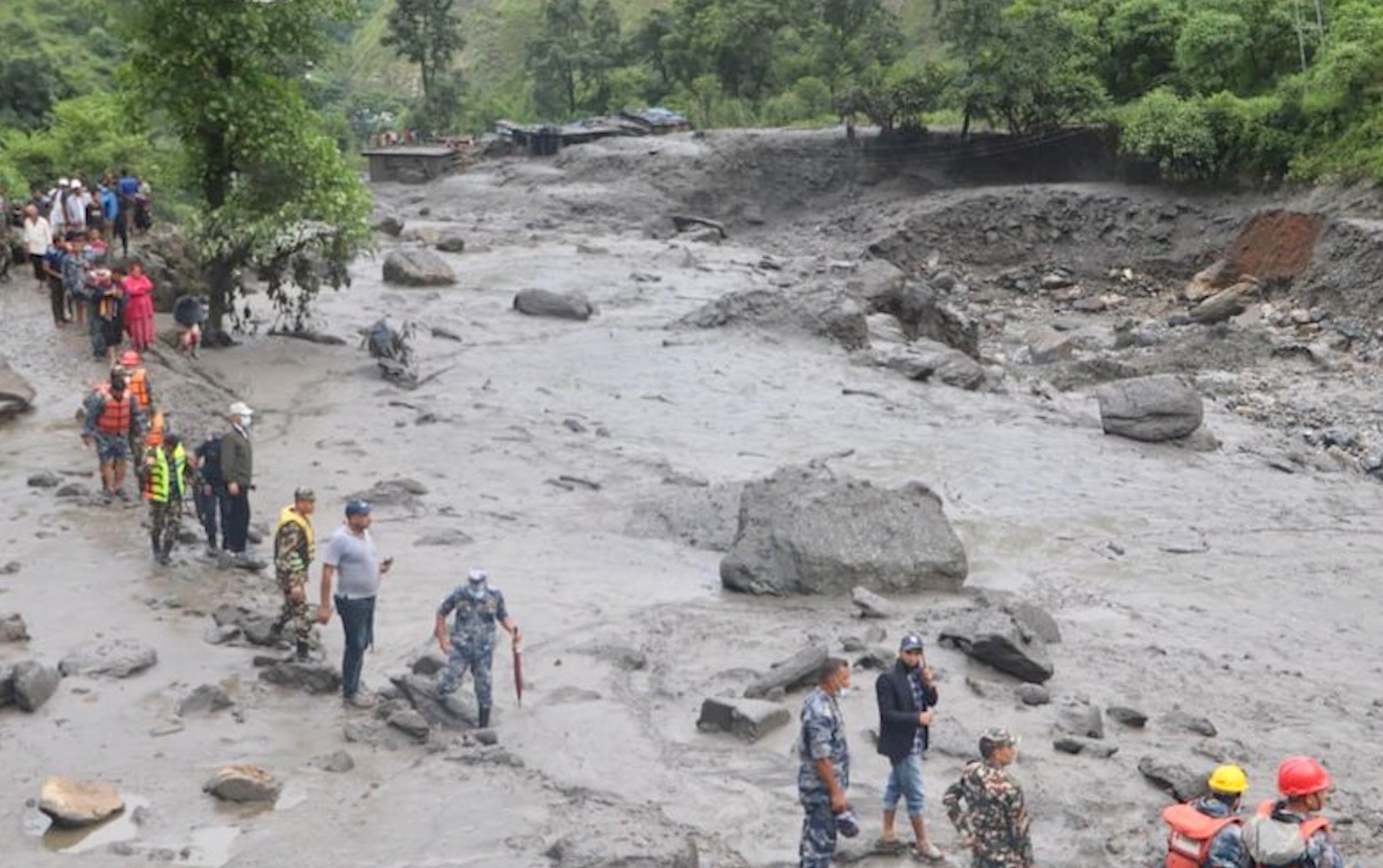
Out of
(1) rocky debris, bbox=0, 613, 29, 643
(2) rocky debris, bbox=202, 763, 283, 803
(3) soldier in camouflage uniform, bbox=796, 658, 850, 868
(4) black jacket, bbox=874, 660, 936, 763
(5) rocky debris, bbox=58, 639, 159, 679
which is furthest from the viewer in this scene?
(1) rocky debris, bbox=0, 613, 29, 643

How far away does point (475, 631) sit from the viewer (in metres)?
12.0

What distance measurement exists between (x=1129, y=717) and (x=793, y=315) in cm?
1868

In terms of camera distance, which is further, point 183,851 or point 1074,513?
point 1074,513

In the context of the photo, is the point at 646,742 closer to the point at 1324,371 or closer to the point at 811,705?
the point at 811,705

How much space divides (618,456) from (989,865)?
13804 millimetres

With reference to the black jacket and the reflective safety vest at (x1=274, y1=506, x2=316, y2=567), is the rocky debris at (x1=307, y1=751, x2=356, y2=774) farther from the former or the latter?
the black jacket

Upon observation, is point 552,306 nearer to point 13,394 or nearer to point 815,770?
point 13,394

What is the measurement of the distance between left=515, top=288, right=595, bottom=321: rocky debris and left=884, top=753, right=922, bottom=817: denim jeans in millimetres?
23813

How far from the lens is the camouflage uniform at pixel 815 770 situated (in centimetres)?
952

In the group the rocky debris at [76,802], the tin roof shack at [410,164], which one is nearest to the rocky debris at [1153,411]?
the rocky debris at [76,802]

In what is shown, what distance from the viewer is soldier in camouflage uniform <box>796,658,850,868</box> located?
375 inches

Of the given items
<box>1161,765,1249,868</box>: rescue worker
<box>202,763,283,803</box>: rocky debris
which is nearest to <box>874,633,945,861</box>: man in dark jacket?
<box>1161,765,1249,868</box>: rescue worker

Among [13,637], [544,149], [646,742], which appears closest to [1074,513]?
[646,742]

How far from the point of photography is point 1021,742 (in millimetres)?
12516
